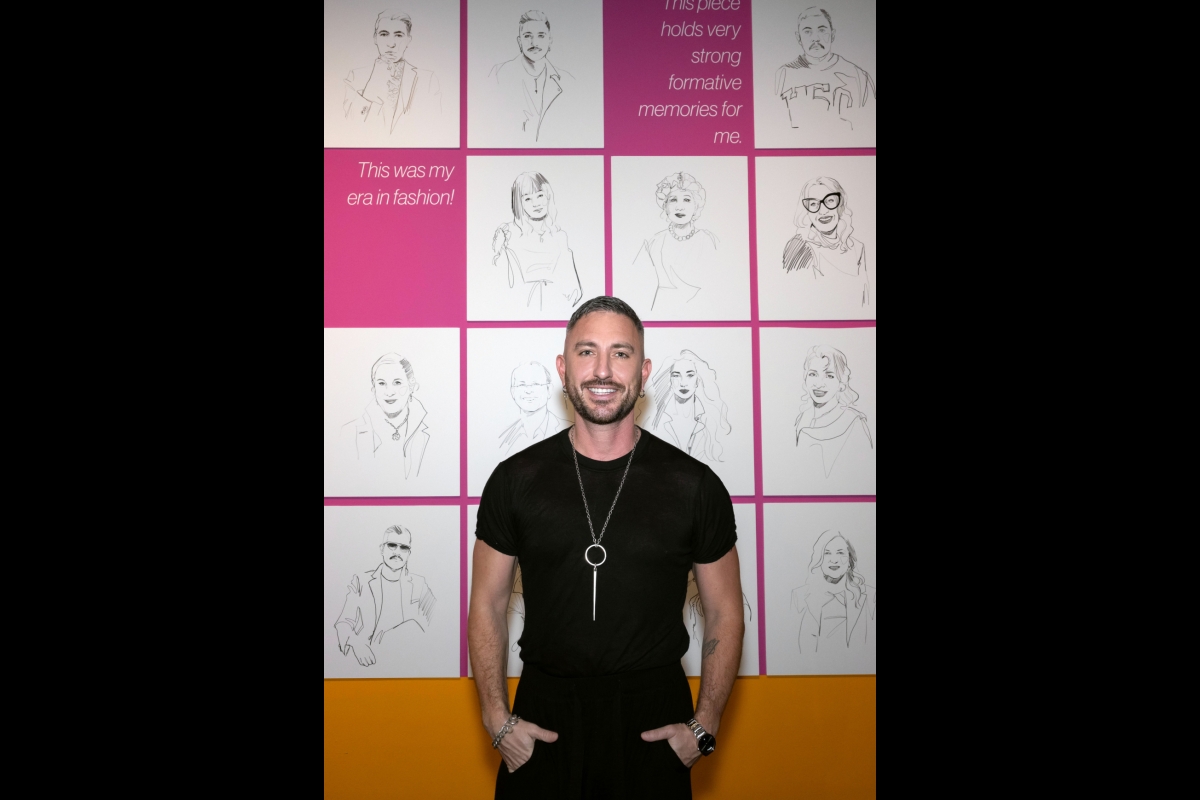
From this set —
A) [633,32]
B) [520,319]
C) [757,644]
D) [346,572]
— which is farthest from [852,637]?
[633,32]

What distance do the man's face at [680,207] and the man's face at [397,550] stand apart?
182 centimetres

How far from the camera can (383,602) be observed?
3.08 meters

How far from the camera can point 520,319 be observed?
10.3ft

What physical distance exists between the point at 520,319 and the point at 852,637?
6.63 ft

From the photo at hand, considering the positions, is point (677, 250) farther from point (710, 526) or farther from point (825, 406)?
point (710, 526)

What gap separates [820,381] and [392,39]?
2447 millimetres

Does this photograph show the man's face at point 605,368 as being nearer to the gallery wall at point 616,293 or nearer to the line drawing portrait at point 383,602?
the gallery wall at point 616,293

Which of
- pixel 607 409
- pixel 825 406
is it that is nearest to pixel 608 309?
pixel 607 409

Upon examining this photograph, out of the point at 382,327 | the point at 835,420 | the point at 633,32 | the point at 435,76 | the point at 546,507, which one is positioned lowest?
the point at 546,507

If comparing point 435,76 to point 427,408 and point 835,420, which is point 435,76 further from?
point 835,420

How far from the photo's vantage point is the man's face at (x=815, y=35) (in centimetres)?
322

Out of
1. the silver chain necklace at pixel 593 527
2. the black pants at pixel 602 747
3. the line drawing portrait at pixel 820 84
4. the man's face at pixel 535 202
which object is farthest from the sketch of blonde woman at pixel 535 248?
the black pants at pixel 602 747

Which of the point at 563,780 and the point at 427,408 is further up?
the point at 427,408

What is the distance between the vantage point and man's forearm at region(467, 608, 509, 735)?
2262 millimetres
